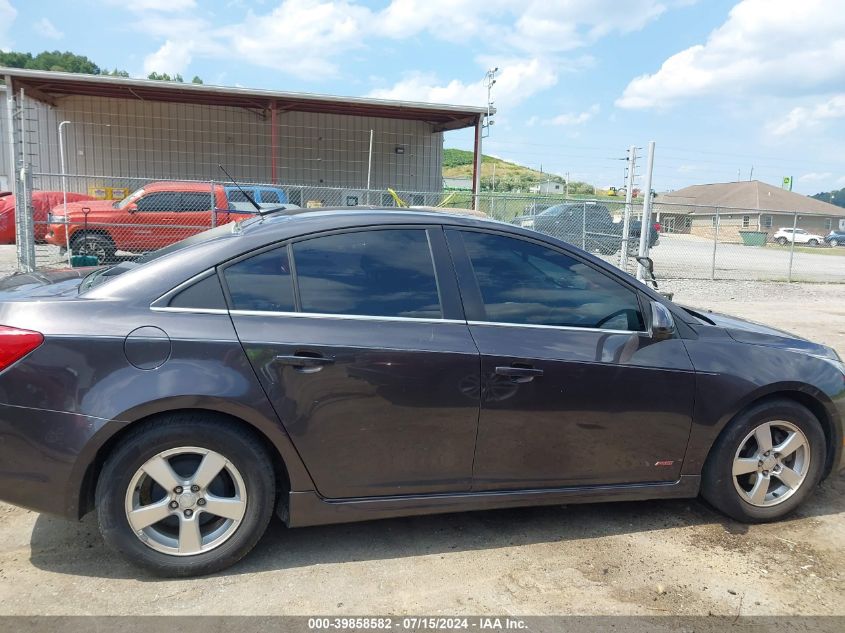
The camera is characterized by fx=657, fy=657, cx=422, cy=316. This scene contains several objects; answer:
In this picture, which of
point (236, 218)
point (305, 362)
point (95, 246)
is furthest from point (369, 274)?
point (95, 246)

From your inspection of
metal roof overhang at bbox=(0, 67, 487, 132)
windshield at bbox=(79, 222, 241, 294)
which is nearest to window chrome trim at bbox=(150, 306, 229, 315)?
windshield at bbox=(79, 222, 241, 294)

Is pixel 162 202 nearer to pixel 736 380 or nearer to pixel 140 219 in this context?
pixel 140 219

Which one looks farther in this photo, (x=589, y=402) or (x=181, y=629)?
(x=589, y=402)

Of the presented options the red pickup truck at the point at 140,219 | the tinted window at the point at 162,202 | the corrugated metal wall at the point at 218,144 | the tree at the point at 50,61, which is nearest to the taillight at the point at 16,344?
the red pickup truck at the point at 140,219

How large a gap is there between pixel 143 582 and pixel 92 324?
1.18 m

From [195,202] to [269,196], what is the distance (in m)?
1.96

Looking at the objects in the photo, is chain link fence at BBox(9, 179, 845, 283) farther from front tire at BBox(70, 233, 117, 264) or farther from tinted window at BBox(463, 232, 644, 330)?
tinted window at BBox(463, 232, 644, 330)

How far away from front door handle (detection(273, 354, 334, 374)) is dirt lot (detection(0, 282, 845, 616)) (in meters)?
0.98

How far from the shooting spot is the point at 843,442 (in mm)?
3768

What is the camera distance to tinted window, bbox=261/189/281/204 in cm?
1554

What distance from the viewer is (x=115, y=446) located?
2811 mm

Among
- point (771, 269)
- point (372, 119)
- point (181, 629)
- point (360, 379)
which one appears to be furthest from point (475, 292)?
point (372, 119)

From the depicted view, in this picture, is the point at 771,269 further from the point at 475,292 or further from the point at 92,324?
the point at 92,324

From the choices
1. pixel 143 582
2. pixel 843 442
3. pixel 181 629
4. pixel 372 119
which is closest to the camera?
pixel 181 629
